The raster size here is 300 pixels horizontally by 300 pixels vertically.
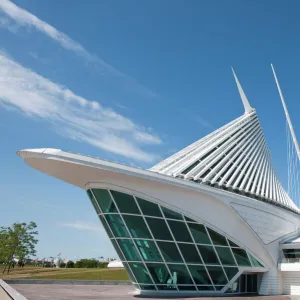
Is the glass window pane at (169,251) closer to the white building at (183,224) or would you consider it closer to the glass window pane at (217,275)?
the white building at (183,224)

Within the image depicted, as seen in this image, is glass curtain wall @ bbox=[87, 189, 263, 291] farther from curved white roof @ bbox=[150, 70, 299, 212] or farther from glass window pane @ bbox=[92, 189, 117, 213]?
curved white roof @ bbox=[150, 70, 299, 212]

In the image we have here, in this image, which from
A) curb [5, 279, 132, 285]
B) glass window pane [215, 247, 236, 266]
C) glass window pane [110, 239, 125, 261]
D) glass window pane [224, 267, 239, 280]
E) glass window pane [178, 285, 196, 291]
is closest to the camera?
glass window pane [178, 285, 196, 291]

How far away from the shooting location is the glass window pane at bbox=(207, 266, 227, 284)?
90.7ft

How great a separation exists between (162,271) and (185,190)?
643cm

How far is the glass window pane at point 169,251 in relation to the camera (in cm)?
2584

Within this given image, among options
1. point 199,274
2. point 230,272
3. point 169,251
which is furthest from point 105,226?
point 230,272

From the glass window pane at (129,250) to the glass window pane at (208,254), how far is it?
16.6 ft

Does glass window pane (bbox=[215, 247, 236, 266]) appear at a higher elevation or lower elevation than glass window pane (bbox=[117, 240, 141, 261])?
higher

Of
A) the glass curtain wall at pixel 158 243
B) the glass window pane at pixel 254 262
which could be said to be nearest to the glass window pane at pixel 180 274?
the glass curtain wall at pixel 158 243

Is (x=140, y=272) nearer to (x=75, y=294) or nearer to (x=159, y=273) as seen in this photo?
(x=159, y=273)

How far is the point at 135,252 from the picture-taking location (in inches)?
1030


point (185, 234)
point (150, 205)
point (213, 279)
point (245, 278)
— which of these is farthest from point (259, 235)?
point (150, 205)

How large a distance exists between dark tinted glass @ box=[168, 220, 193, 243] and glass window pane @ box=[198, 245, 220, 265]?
1.31 metres

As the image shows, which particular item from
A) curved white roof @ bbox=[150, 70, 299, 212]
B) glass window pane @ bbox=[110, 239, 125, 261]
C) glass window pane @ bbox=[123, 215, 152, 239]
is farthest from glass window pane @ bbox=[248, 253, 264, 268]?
glass window pane @ bbox=[110, 239, 125, 261]
